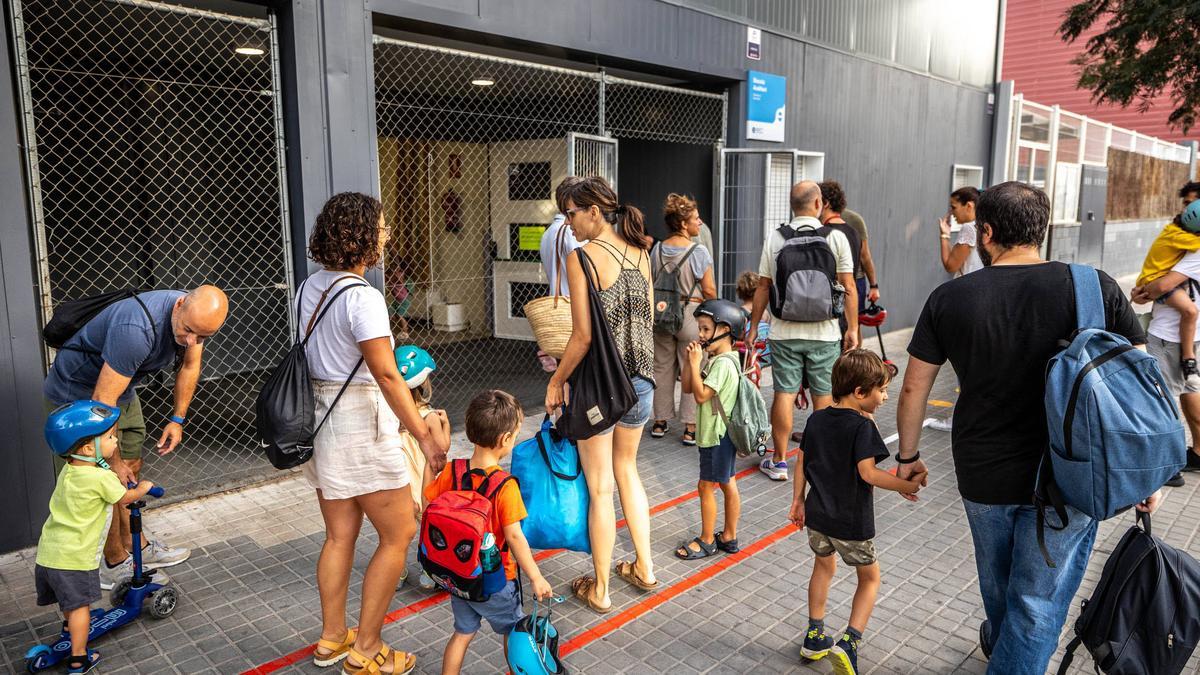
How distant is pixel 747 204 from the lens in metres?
8.63

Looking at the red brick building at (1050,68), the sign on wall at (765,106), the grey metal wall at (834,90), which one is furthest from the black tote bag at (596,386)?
the red brick building at (1050,68)

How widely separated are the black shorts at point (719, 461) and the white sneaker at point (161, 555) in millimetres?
2675

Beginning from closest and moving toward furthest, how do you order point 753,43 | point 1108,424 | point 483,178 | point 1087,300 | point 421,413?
point 1108,424 < point 1087,300 < point 421,413 < point 753,43 < point 483,178

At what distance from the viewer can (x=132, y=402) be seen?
12.1 ft

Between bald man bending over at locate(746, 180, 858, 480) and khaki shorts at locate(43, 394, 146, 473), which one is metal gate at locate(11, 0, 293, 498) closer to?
khaki shorts at locate(43, 394, 146, 473)

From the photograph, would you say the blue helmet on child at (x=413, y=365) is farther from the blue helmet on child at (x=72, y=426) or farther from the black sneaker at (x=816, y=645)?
the black sneaker at (x=816, y=645)

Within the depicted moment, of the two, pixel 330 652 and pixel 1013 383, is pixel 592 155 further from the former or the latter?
pixel 1013 383

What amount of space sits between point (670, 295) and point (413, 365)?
2784 mm

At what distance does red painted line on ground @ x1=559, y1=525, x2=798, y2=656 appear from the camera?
339 centimetres

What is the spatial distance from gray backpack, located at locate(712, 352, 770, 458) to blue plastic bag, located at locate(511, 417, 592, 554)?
3.09 feet

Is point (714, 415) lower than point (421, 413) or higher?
lower

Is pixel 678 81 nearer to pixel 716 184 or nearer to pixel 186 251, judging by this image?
pixel 716 184

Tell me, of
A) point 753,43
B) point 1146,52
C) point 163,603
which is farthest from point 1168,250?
point 1146,52

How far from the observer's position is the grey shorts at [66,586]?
3006 millimetres
